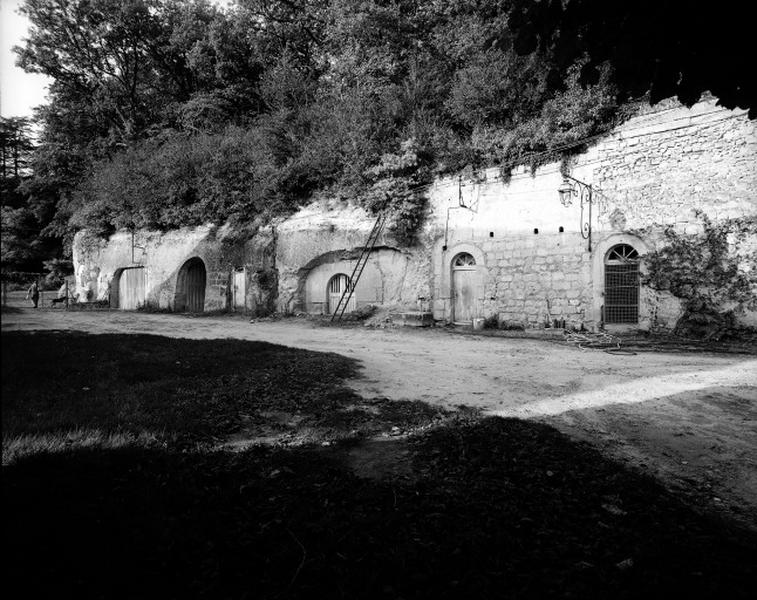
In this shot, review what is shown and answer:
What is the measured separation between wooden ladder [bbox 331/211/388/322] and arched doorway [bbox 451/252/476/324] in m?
3.01

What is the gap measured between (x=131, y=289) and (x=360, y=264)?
1292 centimetres

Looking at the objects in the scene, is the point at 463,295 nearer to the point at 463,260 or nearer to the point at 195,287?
the point at 463,260

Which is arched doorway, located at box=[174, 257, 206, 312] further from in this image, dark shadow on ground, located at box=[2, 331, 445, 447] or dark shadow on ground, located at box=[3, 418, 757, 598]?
dark shadow on ground, located at box=[3, 418, 757, 598]

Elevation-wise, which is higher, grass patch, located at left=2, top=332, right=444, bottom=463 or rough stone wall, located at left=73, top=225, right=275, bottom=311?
rough stone wall, located at left=73, top=225, right=275, bottom=311

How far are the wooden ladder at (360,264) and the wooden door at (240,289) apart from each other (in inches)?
182

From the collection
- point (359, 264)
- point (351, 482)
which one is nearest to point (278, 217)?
point (359, 264)

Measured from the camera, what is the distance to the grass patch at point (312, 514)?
2070 millimetres

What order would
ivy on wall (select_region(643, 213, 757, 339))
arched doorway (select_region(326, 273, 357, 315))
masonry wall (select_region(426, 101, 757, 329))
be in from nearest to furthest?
ivy on wall (select_region(643, 213, 757, 339)) → masonry wall (select_region(426, 101, 757, 329)) → arched doorway (select_region(326, 273, 357, 315))

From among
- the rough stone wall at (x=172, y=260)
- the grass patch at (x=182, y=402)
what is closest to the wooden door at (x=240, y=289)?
the rough stone wall at (x=172, y=260)

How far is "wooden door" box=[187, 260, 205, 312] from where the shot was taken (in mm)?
21516

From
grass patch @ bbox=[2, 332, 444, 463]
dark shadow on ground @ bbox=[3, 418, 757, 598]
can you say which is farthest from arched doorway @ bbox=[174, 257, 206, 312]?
dark shadow on ground @ bbox=[3, 418, 757, 598]

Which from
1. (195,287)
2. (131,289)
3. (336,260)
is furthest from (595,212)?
(131,289)

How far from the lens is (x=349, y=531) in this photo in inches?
104

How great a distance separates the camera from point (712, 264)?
38.7ft
